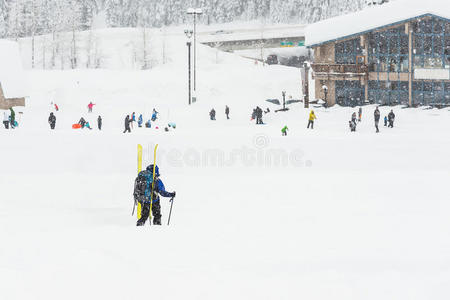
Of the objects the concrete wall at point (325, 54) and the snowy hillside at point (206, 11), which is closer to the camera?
the concrete wall at point (325, 54)

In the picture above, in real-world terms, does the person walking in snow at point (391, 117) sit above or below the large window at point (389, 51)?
below

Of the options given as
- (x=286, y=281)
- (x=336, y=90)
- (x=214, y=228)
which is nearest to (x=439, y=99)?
(x=336, y=90)

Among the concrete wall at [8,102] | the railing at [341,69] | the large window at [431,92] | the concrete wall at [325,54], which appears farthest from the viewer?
the concrete wall at [8,102]

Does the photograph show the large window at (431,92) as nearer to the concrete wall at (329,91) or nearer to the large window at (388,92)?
the large window at (388,92)

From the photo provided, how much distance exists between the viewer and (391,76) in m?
33.8

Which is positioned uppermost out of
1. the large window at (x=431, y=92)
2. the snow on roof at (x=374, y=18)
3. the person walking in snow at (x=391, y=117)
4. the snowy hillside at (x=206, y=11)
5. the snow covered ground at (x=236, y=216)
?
the snowy hillside at (x=206, y=11)

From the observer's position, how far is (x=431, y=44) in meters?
32.4

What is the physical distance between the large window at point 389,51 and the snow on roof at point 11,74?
83.8ft

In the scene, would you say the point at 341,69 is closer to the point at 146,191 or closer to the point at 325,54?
the point at 325,54

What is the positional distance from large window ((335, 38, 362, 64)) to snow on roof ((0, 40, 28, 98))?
76.8ft

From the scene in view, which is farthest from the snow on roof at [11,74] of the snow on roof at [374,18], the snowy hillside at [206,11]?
the snowy hillside at [206,11]

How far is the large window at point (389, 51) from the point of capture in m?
33.2

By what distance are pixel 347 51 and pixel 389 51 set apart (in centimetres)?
301

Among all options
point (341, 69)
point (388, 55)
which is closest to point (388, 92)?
point (388, 55)
